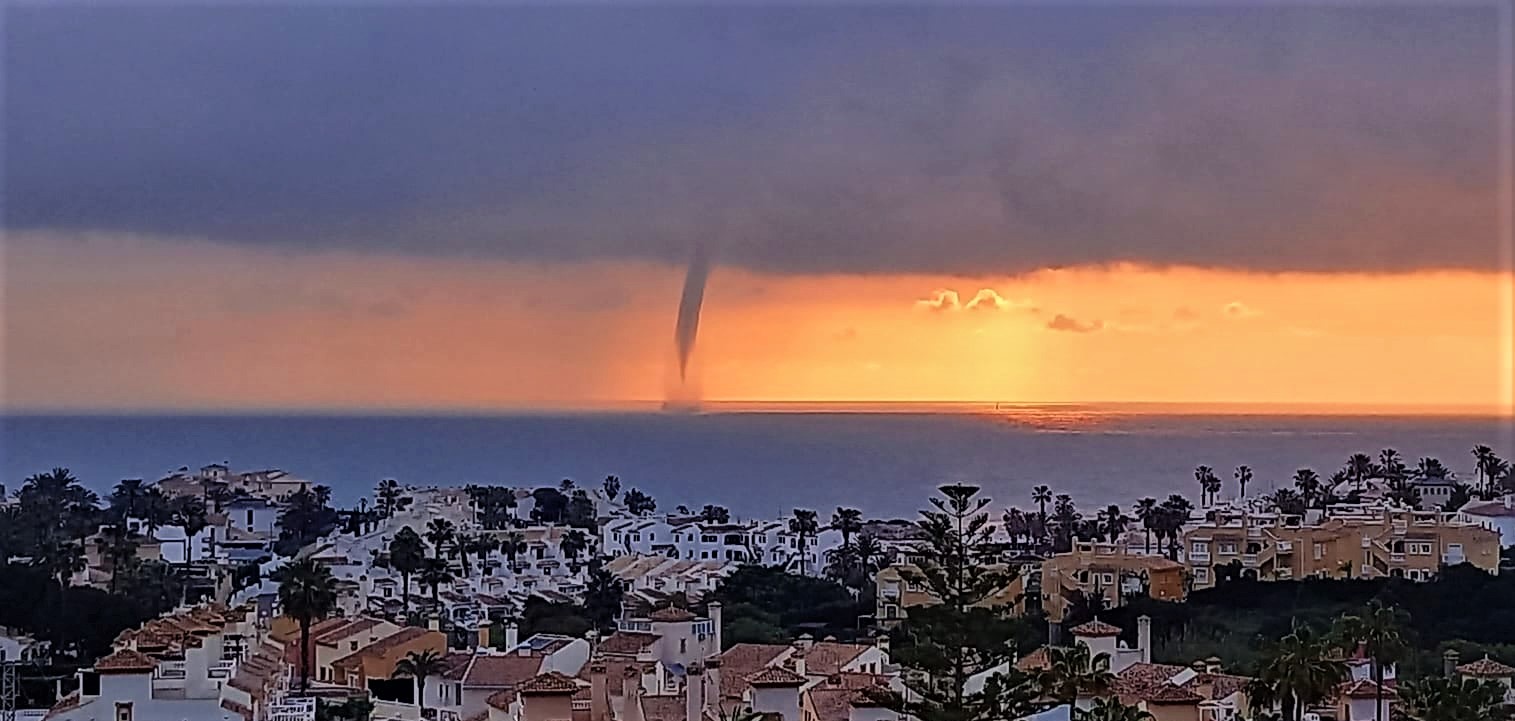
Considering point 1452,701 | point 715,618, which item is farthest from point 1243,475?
point 1452,701

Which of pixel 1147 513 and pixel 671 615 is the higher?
pixel 1147 513

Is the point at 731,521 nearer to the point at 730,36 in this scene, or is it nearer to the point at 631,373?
the point at 631,373

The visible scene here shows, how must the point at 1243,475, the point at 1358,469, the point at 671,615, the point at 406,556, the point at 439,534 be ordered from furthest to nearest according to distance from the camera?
the point at 1243,475
the point at 1358,469
the point at 439,534
the point at 406,556
the point at 671,615

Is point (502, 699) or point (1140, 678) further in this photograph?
point (1140, 678)

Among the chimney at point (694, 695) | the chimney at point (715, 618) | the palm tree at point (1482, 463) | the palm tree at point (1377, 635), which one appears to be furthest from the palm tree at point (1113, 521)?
the chimney at point (694, 695)

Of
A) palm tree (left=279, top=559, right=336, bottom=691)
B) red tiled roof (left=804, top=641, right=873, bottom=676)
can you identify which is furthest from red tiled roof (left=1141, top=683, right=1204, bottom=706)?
palm tree (left=279, top=559, right=336, bottom=691)

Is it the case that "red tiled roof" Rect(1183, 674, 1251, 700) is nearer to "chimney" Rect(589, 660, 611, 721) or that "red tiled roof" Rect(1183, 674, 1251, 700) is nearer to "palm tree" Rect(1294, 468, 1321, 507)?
"chimney" Rect(589, 660, 611, 721)

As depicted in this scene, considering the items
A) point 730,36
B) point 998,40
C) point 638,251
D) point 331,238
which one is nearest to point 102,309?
point 331,238

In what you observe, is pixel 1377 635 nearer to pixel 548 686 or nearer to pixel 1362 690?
pixel 1362 690
